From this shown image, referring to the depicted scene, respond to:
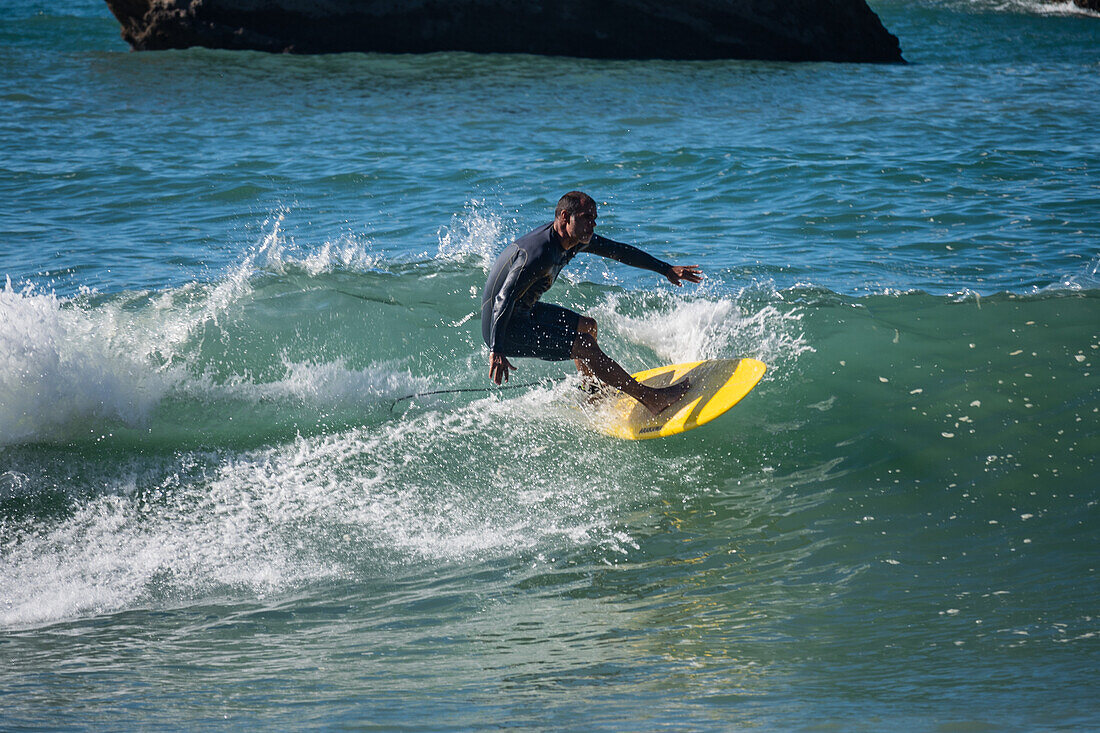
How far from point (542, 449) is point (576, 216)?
5.34ft

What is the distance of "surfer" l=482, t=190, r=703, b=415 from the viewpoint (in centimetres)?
582

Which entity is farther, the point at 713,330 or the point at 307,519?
the point at 713,330

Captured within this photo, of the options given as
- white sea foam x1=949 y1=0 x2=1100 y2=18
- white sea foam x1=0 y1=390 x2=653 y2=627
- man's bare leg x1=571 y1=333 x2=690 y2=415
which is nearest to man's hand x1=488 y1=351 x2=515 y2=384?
man's bare leg x1=571 y1=333 x2=690 y2=415

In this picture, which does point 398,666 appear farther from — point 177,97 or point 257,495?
point 177,97

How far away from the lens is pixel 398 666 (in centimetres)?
419

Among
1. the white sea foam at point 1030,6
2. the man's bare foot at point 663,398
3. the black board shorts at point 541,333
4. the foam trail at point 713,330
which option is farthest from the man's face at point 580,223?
the white sea foam at point 1030,6

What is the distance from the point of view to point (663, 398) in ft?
21.1

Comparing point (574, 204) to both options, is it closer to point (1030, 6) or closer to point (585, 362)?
point (585, 362)

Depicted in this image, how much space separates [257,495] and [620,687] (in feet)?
9.97

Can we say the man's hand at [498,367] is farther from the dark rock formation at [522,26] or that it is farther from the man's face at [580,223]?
the dark rock formation at [522,26]

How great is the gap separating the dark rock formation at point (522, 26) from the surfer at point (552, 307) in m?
15.2

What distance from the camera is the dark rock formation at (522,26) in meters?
20.0

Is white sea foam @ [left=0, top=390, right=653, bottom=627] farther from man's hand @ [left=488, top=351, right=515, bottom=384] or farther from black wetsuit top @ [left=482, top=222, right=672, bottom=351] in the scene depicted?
black wetsuit top @ [left=482, top=222, right=672, bottom=351]

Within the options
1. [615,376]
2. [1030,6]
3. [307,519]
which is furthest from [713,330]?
[1030,6]
